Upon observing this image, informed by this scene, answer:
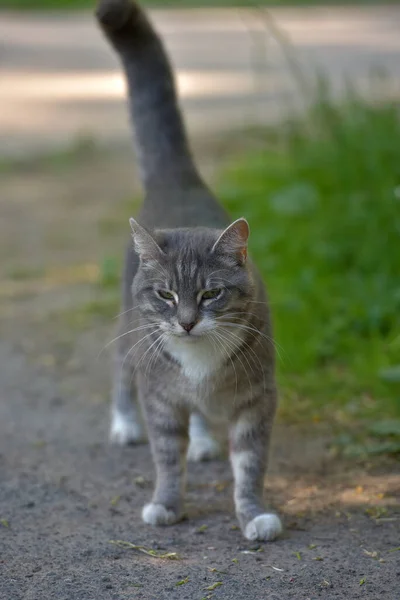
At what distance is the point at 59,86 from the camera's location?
1114 centimetres

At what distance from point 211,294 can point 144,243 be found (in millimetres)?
298

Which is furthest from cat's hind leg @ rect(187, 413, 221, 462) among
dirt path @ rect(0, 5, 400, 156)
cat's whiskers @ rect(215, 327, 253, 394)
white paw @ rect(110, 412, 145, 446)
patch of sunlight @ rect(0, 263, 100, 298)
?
dirt path @ rect(0, 5, 400, 156)

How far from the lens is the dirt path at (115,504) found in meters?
2.85

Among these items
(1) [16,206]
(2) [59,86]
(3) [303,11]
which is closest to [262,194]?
(1) [16,206]

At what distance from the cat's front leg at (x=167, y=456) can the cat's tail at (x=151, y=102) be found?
1.12 m

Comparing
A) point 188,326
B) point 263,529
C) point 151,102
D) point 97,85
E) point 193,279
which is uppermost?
point 97,85

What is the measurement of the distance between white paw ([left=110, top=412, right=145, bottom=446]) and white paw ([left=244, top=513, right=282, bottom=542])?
0.96 meters

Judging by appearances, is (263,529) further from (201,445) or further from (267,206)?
(267,206)

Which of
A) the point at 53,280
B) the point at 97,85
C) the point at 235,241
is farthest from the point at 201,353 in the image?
the point at 97,85

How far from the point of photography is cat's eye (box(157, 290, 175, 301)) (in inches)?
123

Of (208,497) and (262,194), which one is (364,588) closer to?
(208,497)

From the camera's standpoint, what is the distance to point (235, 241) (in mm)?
3145

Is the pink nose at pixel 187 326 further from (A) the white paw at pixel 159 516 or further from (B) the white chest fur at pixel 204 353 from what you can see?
(A) the white paw at pixel 159 516

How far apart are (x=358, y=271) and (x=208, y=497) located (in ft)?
7.10
